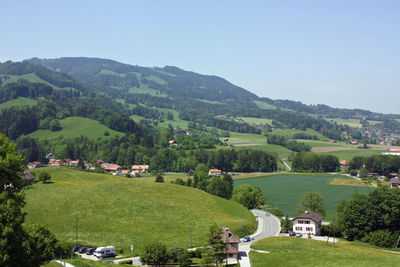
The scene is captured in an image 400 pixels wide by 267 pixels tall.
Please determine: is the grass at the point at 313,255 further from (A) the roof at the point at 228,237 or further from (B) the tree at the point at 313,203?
(B) the tree at the point at 313,203

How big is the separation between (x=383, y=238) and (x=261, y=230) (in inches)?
932

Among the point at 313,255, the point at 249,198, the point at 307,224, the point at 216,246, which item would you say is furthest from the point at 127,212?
the point at 249,198

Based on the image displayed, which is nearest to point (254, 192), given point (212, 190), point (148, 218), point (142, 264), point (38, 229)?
point (212, 190)

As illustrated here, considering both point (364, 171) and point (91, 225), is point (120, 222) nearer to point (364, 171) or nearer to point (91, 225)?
point (91, 225)

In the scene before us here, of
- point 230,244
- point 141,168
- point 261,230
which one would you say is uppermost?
point 230,244

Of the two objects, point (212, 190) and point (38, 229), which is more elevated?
point (38, 229)

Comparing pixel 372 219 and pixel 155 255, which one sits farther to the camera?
pixel 372 219

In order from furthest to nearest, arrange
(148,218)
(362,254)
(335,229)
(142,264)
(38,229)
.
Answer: (335,229), (148,218), (362,254), (142,264), (38,229)

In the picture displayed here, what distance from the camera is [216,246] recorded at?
185 ft

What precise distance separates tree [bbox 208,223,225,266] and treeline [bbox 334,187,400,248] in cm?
3666

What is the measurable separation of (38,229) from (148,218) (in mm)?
33065

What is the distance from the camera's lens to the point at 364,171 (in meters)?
188

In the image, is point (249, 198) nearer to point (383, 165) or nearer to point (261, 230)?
point (261, 230)

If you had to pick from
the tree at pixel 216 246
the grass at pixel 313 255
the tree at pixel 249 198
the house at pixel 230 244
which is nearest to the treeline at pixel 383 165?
the tree at pixel 249 198
